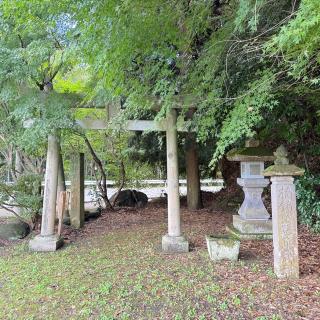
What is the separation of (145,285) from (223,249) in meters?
1.39

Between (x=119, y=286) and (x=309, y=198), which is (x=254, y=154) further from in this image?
(x=119, y=286)

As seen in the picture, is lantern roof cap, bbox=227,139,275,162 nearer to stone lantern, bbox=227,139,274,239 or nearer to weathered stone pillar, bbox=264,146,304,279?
stone lantern, bbox=227,139,274,239

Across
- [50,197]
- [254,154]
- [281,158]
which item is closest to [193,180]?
[254,154]

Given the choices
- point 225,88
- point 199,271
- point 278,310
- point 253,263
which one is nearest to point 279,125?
point 225,88

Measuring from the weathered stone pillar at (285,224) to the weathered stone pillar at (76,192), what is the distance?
4990 mm

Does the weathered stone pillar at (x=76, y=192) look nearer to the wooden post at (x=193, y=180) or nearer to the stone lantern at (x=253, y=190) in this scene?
the wooden post at (x=193, y=180)

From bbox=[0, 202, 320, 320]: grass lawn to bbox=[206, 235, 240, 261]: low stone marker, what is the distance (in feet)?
0.48

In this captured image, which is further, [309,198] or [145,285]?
[309,198]

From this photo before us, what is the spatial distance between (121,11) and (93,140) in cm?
726

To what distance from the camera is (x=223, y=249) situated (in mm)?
4914

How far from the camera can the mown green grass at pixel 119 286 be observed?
3484mm

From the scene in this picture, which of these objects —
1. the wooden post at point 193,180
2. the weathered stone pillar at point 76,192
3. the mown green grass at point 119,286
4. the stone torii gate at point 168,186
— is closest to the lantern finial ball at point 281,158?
the mown green grass at point 119,286

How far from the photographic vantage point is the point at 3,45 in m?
5.84

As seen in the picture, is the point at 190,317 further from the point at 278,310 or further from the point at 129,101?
the point at 129,101
